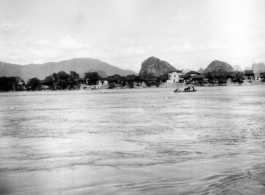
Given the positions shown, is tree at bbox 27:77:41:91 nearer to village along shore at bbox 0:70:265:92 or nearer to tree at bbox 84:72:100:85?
village along shore at bbox 0:70:265:92

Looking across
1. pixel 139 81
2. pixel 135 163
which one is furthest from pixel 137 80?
pixel 135 163

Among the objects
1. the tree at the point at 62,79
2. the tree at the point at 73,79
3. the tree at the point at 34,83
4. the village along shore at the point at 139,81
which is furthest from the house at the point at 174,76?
the tree at the point at 34,83

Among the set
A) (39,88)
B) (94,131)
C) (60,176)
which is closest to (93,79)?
(39,88)

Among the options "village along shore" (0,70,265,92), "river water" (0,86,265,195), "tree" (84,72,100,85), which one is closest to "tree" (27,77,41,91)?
"village along shore" (0,70,265,92)

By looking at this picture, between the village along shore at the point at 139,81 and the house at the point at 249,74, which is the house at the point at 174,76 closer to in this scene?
the village along shore at the point at 139,81

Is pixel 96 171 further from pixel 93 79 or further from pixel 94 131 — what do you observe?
pixel 93 79

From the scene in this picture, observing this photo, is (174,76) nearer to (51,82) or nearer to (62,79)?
(62,79)
